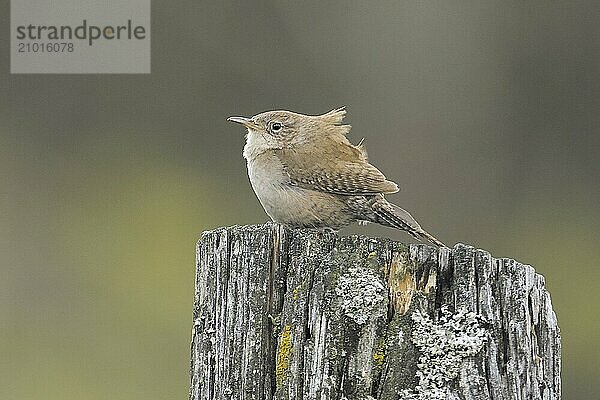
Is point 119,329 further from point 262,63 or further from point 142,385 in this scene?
point 262,63

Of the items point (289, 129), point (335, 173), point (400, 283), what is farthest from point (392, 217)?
point (400, 283)

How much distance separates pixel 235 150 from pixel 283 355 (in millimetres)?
7637

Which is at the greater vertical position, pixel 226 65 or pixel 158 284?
pixel 226 65

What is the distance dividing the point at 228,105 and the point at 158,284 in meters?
1.63

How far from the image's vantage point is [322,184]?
4152 mm

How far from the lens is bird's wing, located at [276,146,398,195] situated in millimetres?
4133

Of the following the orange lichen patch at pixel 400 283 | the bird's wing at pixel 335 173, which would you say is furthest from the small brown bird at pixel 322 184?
the orange lichen patch at pixel 400 283

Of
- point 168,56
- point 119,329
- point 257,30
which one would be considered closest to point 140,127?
point 168,56

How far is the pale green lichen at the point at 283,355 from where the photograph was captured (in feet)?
9.97

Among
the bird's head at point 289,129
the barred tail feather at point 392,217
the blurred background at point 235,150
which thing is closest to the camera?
the barred tail feather at point 392,217

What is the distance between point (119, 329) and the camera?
398 inches

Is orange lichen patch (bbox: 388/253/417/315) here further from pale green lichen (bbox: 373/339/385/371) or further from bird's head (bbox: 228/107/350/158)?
bird's head (bbox: 228/107/350/158)

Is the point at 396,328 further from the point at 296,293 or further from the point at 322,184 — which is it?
the point at 322,184

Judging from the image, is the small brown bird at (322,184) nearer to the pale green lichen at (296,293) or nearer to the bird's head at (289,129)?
the bird's head at (289,129)
